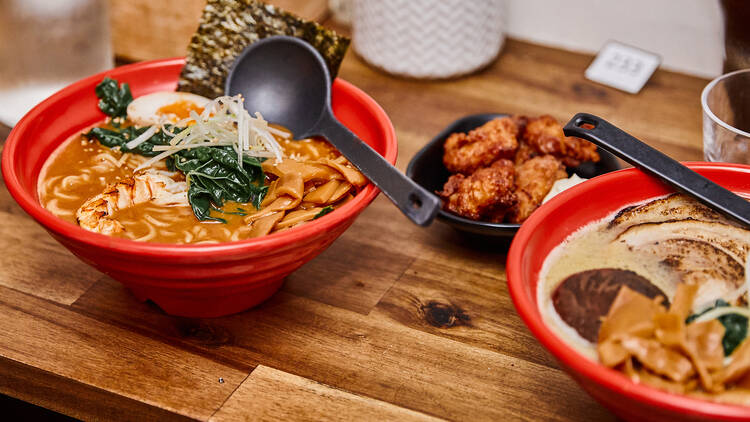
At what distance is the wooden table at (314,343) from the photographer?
1378 millimetres

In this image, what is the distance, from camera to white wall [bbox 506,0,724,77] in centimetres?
251

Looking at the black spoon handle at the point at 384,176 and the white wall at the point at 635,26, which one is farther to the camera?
the white wall at the point at 635,26

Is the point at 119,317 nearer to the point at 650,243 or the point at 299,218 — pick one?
the point at 299,218

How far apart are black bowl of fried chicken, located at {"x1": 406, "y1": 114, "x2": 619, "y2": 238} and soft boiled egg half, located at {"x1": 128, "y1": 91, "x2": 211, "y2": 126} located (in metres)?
0.57

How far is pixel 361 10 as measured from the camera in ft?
8.19

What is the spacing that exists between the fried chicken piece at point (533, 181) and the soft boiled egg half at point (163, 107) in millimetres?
817

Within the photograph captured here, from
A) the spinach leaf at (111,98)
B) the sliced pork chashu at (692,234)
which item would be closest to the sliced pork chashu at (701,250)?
the sliced pork chashu at (692,234)

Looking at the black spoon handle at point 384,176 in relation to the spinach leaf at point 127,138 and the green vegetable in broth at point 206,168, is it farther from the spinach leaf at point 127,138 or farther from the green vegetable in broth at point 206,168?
the spinach leaf at point 127,138

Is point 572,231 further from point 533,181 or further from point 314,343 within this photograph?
point 314,343

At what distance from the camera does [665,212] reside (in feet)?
4.57

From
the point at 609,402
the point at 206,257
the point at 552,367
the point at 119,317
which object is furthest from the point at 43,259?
the point at 609,402

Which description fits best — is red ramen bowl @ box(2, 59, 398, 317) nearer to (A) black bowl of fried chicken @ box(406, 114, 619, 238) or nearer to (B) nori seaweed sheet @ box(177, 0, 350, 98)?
(B) nori seaweed sheet @ box(177, 0, 350, 98)

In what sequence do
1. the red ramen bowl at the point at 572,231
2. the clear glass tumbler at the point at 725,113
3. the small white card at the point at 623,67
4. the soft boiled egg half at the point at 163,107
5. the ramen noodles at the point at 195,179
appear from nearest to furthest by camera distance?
the red ramen bowl at the point at 572,231, the ramen noodles at the point at 195,179, the clear glass tumbler at the point at 725,113, the soft boiled egg half at the point at 163,107, the small white card at the point at 623,67

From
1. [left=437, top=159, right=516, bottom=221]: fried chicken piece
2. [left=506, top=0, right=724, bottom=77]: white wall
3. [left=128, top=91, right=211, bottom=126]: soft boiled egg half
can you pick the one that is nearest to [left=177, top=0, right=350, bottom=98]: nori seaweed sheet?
[left=128, top=91, right=211, bottom=126]: soft boiled egg half
